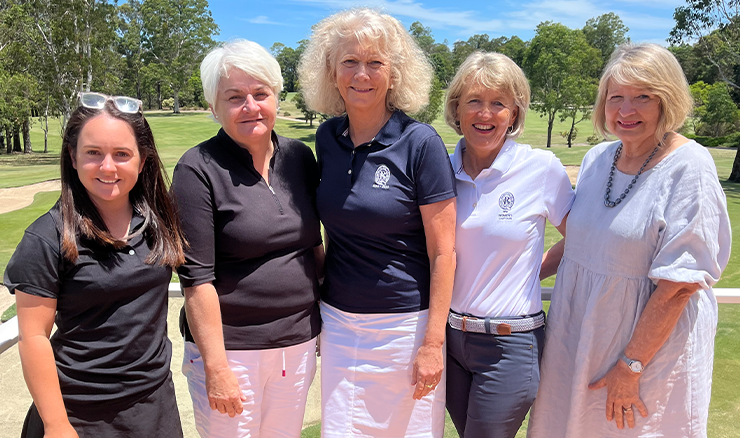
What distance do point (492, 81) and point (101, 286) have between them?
1667mm

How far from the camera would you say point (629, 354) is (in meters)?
2.13

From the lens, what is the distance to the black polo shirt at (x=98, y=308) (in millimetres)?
1699

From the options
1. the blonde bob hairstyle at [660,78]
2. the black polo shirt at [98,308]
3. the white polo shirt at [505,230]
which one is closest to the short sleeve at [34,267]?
the black polo shirt at [98,308]

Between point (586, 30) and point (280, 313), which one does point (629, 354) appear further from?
point (586, 30)

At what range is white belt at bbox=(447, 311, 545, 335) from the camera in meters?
2.21

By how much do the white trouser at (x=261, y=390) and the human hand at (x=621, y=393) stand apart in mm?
1223

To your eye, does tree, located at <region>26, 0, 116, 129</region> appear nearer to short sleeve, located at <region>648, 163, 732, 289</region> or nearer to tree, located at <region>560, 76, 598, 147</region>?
tree, located at <region>560, 76, 598, 147</region>

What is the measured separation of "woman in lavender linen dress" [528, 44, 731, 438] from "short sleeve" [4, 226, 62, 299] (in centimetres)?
192

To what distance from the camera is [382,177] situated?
221 centimetres

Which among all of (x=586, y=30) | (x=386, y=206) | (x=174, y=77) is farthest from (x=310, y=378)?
(x=586, y=30)

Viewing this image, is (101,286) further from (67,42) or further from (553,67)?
(553,67)

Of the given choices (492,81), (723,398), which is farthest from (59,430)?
(723,398)

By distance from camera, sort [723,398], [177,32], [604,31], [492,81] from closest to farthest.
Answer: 1. [492,81]
2. [723,398]
3. [177,32]
4. [604,31]

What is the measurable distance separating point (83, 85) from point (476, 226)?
30.1 m
